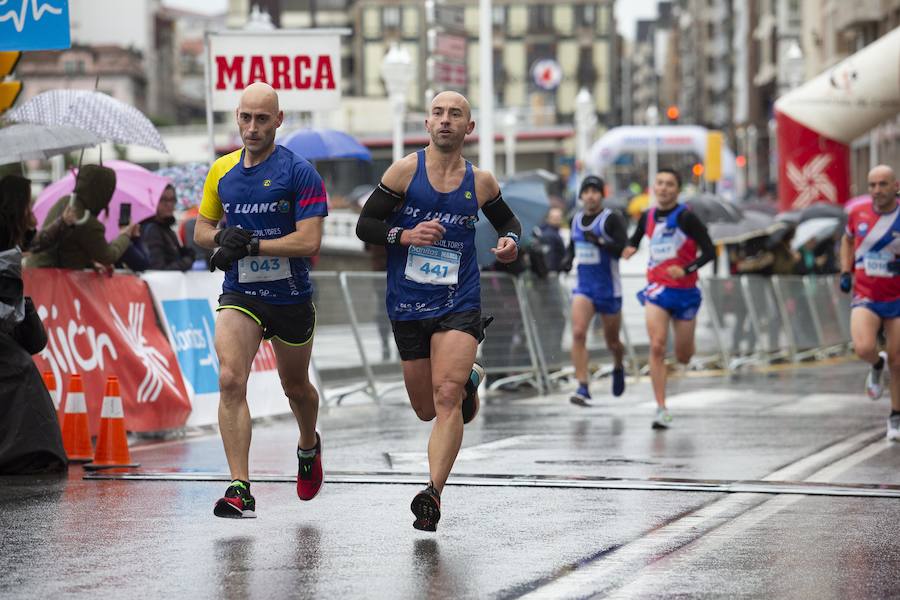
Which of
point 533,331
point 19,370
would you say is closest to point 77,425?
point 19,370

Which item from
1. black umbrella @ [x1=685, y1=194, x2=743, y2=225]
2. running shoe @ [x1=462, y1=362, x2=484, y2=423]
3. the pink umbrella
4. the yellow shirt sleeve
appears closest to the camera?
running shoe @ [x1=462, y1=362, x2=484, y2=423]

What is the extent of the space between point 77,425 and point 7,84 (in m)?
5.14

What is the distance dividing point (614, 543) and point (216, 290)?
308 inches

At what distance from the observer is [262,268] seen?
29.1 ft

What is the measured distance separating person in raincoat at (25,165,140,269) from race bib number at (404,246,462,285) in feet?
16.5

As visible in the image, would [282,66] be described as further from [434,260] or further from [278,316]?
[434,260]

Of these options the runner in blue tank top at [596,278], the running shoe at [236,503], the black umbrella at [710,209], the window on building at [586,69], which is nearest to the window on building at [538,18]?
the window on building at [586,69]

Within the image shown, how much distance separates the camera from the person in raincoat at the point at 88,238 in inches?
521

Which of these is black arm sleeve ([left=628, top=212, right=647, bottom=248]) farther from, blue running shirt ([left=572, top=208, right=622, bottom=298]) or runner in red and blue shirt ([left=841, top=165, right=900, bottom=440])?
runner in red and blue shirt ([left=841, top=165, right=900, bottom=440])

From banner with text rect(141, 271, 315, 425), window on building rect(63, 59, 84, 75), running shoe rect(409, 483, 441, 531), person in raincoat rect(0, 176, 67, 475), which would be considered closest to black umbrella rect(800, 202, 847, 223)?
banner with text rect(141, 271, 315, 425)

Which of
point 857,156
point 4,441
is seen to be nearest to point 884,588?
point 4,441

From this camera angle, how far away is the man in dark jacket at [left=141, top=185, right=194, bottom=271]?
51.6 ft

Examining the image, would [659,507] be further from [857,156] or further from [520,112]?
[520,112]

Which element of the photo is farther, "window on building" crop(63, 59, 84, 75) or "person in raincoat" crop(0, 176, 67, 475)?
"window on building" crop(63, 59, 84, 75)
